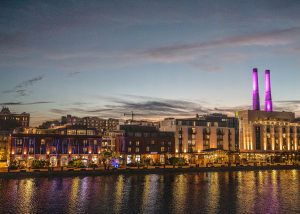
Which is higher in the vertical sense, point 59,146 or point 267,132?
point 267,132

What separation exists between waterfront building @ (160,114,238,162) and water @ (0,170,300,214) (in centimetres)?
7603

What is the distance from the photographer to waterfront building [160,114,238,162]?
154625 millimetres

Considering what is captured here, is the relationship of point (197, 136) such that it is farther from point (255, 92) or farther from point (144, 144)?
point (255, 92)

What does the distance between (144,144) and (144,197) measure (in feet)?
271

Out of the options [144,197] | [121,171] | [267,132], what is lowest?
[144,197]

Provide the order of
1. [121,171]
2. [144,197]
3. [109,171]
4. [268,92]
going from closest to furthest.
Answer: [144,197]
[109,171]
[121,171]
[268,92]

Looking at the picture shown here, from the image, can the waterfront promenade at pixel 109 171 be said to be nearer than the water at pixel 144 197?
No

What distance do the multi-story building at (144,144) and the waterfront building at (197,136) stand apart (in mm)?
5824

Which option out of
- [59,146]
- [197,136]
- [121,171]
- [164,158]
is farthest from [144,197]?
[197,136]

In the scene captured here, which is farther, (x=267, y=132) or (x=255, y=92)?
(x=255, y=92)

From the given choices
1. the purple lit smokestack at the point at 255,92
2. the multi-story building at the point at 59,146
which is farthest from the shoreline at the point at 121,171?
the purple lit smokestack at the point at 255,92

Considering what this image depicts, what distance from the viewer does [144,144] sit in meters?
143

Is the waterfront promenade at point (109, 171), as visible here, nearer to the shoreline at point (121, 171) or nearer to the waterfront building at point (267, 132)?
the shoreline at point (121, 171)

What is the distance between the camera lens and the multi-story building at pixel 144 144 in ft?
461
